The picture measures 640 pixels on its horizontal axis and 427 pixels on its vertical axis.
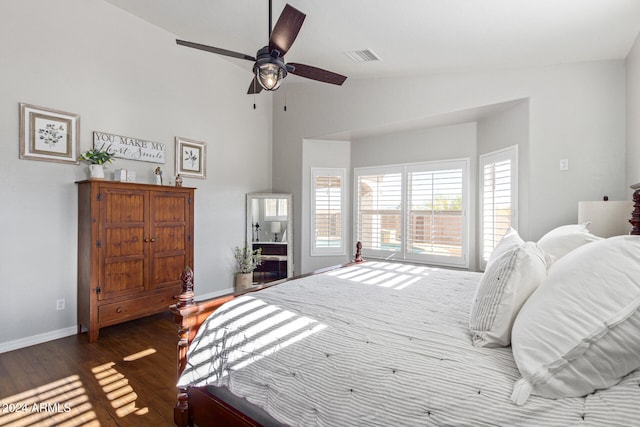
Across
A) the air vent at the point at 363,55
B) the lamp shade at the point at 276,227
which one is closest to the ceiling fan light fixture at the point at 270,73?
the air vent at the point at 363,55

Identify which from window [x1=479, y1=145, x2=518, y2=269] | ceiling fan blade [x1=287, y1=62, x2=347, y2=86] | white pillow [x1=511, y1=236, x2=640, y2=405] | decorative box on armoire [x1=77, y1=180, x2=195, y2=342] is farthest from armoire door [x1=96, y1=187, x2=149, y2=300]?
window [x1=479, y1=145, x2=518, y2=269]

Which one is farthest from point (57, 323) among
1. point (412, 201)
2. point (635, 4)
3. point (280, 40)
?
point (635, 4)

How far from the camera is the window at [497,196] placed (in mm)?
3539

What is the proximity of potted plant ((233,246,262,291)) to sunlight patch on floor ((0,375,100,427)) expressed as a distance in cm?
258

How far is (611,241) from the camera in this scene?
108 centimetres

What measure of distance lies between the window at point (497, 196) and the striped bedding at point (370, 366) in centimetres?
211

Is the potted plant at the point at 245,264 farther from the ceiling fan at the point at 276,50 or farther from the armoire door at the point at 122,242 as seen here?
the ceiling fan at the point at 276,50

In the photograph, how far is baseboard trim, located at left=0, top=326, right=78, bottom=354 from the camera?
2.87 m

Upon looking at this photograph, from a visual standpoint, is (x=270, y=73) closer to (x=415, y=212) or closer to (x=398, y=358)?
(x=398, y=358)

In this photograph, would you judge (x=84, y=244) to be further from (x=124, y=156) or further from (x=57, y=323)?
(x=124, y=156)

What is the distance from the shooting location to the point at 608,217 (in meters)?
2.39

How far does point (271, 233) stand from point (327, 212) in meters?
0.99

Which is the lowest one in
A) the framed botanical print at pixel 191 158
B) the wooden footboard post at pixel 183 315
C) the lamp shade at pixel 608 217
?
the wooden footboard post at pixel 183 315

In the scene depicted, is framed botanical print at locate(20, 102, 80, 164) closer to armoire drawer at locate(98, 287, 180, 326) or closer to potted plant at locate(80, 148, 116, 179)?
potted plant at locate(80, 148, 116, 179)
